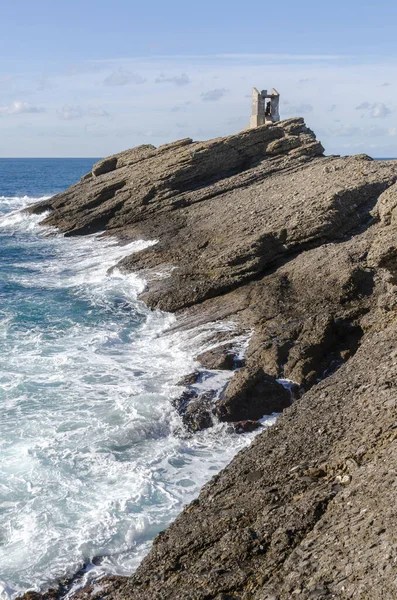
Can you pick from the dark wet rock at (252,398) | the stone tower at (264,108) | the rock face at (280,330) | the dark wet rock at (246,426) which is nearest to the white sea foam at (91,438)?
the dark wet rock at (246,426)

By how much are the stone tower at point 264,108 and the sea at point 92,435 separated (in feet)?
62.7

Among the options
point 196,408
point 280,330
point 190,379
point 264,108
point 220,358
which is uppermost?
point 264,108

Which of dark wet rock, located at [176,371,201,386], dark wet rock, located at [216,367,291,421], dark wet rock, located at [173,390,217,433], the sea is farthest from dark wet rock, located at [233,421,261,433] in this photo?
dark wet rock, located at [176,371,201,386]

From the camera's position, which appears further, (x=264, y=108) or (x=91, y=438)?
(x=264, y=108)

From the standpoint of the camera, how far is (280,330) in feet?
67.1

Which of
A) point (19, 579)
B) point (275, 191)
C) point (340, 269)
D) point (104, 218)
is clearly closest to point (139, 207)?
point (104, 218)

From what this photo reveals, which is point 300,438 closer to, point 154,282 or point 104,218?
point 154,282

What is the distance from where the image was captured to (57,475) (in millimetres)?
14906

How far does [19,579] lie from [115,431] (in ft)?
17.5

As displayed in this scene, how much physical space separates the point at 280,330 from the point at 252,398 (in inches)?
140

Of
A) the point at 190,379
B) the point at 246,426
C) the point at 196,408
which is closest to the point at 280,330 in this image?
the point at 190,379

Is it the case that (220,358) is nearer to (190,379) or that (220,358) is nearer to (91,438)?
(190,379)

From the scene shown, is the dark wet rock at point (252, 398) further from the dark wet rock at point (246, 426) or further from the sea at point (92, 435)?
the sea at point (92, 435)

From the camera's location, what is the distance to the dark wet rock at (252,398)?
17.1 metres
